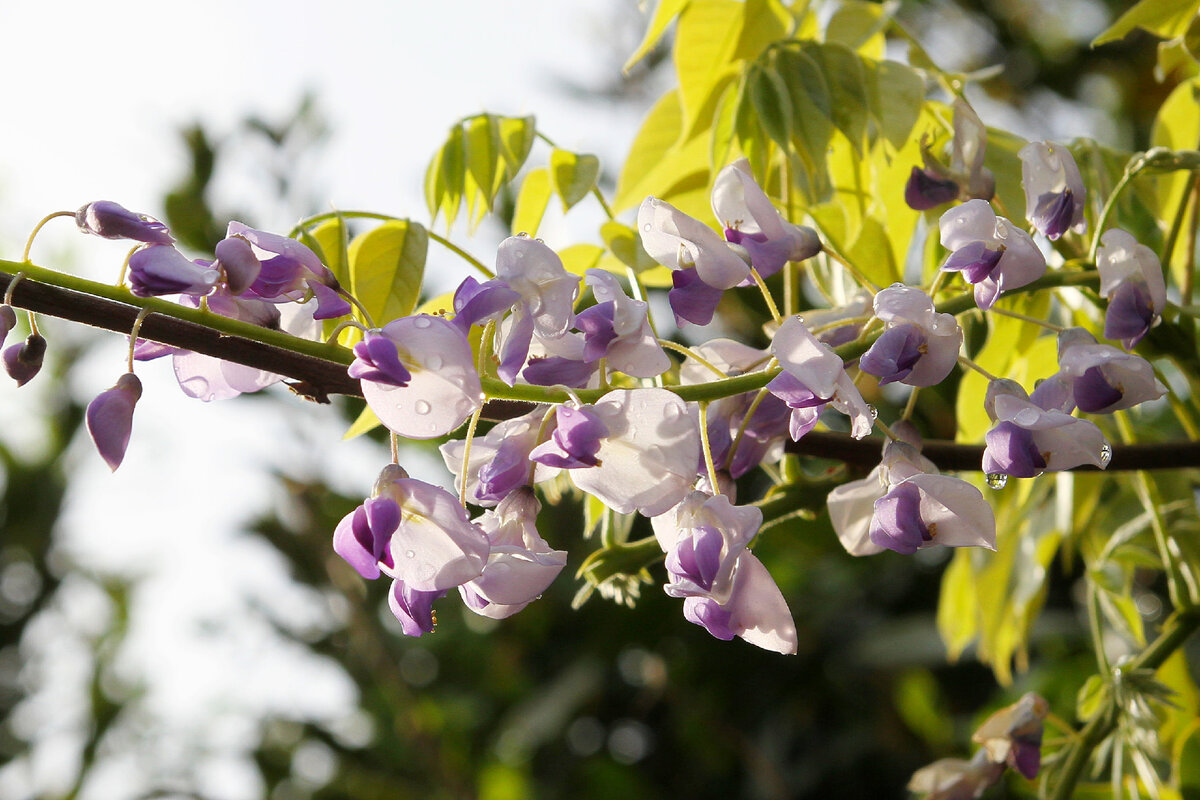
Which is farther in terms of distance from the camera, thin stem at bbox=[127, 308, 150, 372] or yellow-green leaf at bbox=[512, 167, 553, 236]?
yellow-green leaf at bbox=[512, 167, 553, 236]

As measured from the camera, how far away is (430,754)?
7.52 feet

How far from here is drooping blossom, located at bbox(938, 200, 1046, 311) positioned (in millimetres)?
498

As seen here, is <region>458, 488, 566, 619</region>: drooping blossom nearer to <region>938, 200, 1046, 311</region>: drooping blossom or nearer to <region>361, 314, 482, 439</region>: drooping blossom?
<region>361, 314, 482, 439</region>: drooping blossom

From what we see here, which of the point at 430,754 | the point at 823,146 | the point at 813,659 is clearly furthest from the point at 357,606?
the point at 823,146

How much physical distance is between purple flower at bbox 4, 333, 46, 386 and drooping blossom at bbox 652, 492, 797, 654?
285mm

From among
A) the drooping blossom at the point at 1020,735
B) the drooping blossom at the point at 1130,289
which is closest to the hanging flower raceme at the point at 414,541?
the drooping blossom at the point at 1130,289

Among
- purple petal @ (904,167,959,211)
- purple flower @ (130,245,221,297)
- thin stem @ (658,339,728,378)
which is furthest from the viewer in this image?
purple petal @ (904,167,959,211)

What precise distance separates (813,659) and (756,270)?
5.70 ft

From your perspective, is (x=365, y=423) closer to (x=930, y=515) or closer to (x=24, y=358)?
(x=24, y=358)

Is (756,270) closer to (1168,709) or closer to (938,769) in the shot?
(938,769)

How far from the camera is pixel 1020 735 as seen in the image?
76 cm

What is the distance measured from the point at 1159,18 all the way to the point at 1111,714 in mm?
530

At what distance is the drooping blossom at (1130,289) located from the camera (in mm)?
532

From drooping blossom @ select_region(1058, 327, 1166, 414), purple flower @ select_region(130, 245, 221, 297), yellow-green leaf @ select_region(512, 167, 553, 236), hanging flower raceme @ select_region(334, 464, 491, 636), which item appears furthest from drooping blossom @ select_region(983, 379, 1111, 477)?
yellow-green leaf @ select_region(512, 167, 553, 236)
